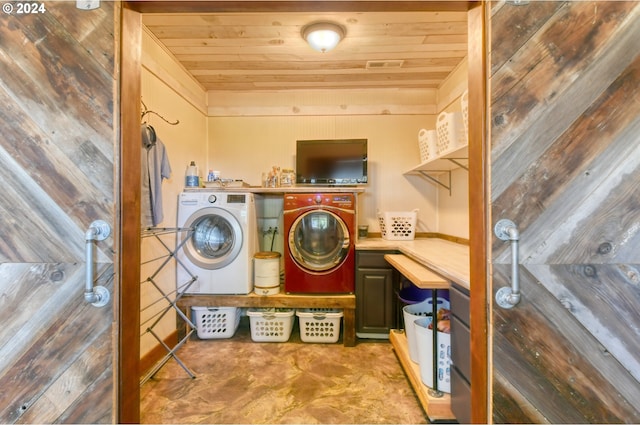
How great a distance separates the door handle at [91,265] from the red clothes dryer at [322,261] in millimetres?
1620

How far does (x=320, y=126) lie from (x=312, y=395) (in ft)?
8.35

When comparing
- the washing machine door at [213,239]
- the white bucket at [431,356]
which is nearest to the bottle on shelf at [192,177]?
the washing machine door at [213,239]

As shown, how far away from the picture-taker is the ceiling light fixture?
6.36 feet

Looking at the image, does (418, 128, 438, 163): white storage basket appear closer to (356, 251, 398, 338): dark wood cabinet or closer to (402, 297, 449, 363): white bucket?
(356, 251, 398, 338): dark wood cabinet

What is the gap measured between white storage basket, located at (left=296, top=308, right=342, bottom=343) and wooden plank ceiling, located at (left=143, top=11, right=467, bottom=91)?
7.49ft

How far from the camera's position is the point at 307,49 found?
228cm

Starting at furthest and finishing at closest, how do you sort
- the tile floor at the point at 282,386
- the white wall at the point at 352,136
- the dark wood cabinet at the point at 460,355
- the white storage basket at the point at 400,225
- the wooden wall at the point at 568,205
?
the white wall at the point at 352,136 → the white storage basket at the point at 400,225 → the tile floor at the point at 282,386 → the dark wood cabinet at the point at 460,355 → the wooden wall at the point at 568,205

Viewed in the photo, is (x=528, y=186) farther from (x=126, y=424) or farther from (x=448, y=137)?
(x=126, y=424)

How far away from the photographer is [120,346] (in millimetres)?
969

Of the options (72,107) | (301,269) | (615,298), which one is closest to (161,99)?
(72,107)

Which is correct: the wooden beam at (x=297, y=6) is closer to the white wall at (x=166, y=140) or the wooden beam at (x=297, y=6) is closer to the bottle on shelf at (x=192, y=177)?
the white wall at (x=166, y=140)

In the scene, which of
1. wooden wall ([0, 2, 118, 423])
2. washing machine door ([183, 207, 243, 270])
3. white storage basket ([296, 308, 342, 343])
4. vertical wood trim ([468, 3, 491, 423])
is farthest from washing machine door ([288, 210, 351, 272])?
wooden wall ([0, 2, 118, 423])

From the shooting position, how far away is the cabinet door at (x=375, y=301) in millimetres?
2402

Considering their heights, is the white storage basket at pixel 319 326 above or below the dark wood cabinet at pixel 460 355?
below
